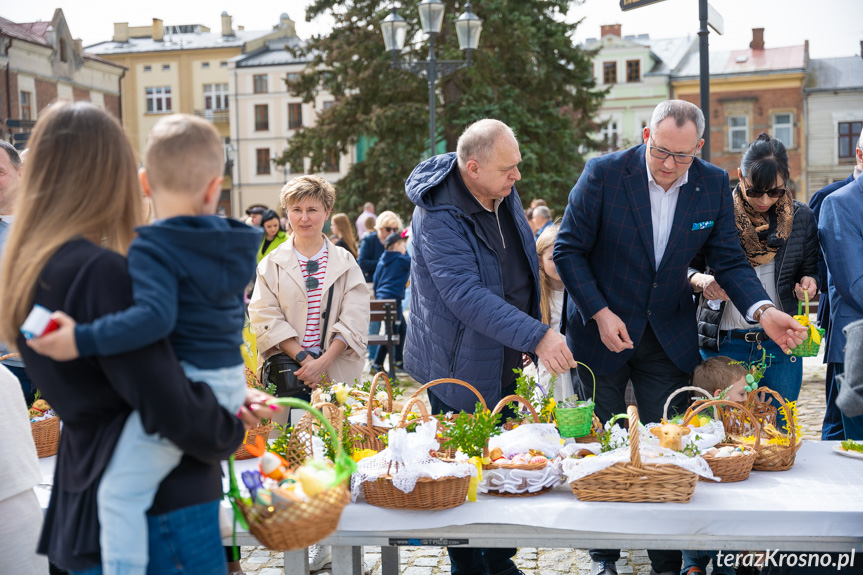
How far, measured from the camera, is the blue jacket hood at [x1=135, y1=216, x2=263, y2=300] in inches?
69.7

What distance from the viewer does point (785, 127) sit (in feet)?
131

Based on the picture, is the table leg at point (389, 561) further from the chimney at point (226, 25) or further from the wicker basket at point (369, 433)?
the chimney at point (226, 25)

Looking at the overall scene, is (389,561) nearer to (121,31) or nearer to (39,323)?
(39,323)

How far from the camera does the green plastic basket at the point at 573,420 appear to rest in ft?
10.7

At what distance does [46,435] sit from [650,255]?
104 inches

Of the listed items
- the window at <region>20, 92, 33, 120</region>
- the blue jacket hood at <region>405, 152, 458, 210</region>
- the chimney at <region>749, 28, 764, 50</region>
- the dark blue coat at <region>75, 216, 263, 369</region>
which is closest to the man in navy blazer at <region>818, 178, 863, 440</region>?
the blue jacket hood at <region>405, 152, 458, 210</region>

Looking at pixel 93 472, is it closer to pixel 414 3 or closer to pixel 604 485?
pixel 604 485

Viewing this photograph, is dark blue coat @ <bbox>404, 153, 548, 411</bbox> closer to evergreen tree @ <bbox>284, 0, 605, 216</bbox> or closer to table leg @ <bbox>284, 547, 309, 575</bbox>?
table leg @ <bbox>284, 547, 309, 575</bbox>

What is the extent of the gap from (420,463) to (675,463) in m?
0.82

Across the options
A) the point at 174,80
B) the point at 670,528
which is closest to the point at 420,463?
the point at 670,528

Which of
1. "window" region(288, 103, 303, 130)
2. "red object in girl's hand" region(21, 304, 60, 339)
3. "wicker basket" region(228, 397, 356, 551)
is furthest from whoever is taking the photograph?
"window" region(288, 103, 303, 130)

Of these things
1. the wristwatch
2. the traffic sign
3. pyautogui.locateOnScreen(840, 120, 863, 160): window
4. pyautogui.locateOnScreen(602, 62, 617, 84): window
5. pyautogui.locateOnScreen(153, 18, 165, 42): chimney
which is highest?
pyautogui.locateOnScreen(153, 18, 165, 42): chimney

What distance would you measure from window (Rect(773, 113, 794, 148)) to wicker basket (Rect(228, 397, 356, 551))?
136ft

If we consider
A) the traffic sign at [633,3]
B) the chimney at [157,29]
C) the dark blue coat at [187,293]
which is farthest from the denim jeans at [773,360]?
the chimney at [157,29]
